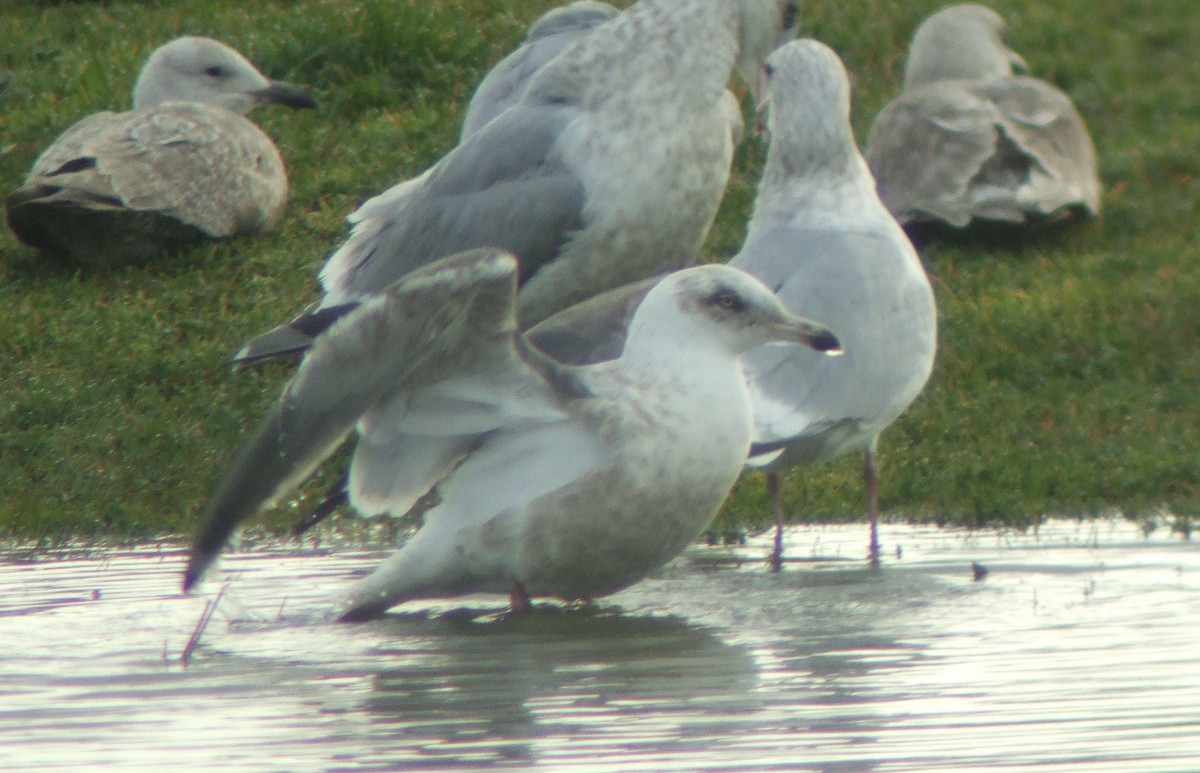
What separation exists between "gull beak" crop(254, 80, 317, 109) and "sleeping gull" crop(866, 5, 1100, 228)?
2511 mm

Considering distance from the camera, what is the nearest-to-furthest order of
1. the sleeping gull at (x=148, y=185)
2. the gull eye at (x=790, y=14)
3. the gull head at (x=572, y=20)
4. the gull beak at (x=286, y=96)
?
the gull eye at (x=790, y=14) < the gull head at (x=572, y=20) < the sleeping gull at (x=148, y=185) < the gull beak at (x=286, y=96)

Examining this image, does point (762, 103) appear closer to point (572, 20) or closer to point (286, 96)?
point (572, 20)

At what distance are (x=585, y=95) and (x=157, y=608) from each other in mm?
2044

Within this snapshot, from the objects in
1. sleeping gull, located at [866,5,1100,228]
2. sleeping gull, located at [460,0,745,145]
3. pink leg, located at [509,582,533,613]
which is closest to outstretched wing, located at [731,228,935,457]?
pink leg, located at [509,582,533,613]

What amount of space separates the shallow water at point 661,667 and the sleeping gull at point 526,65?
2274 mm

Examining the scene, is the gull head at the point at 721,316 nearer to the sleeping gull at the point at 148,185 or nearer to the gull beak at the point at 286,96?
the sleeping gull at the point at 148,185

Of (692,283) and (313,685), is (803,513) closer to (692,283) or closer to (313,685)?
(692,283)

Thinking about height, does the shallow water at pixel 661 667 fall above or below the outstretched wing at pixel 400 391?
below

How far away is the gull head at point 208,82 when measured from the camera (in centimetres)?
988

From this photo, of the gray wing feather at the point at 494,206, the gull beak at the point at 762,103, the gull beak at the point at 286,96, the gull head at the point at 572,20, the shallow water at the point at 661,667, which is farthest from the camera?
the gull beak at the point at 286,96

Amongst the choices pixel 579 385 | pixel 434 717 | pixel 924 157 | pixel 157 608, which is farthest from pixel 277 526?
pixel 924 157

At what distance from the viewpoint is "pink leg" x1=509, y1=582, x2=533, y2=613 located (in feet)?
17.0

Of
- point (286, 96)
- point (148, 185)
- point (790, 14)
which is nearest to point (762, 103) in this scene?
point (790, 14)

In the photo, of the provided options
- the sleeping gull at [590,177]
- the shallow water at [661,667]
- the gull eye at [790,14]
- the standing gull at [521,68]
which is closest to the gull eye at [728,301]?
the shallow water at [661,667]
